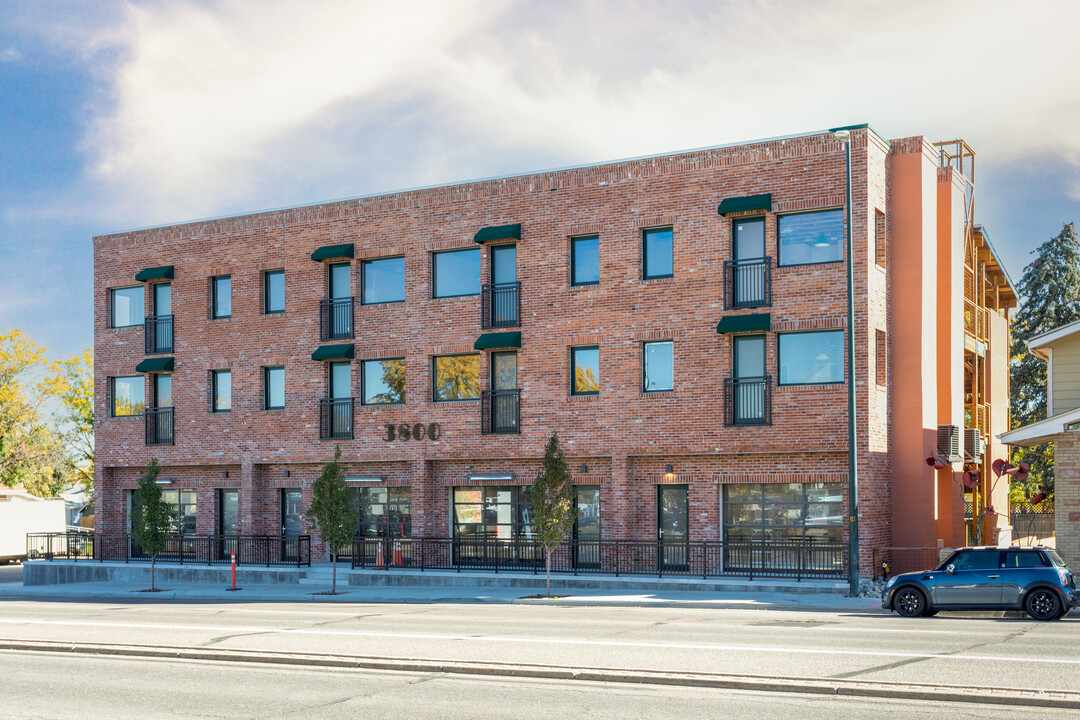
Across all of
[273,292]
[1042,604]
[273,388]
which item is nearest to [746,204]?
[1042,604]

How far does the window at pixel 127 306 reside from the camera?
1655 inches

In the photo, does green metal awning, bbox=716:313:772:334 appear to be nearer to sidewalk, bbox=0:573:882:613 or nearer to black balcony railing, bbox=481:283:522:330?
black balcony railing, bbox=481:283:522:330

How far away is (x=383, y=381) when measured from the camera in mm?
37312

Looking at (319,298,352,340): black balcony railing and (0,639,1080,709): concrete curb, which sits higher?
(319,298,352,340): black balcony railing

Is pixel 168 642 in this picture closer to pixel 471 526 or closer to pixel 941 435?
pixel 471 526

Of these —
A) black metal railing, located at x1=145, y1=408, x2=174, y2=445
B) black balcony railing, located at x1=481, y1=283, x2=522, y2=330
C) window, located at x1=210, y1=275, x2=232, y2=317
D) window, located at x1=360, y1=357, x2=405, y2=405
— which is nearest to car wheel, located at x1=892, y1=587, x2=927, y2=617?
black balcony railing, located at x1=481, y1=283, x2=522, y2=330

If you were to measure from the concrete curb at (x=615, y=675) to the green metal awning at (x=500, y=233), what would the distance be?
19.3m

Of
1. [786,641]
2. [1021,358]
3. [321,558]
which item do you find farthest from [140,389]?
[1021,358]

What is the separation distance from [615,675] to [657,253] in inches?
811

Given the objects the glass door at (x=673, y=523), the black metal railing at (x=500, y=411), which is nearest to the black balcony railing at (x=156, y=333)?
the black metal railing at (x=500, y=411)

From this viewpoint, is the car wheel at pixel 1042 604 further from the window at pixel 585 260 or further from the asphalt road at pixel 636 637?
the window at pixel 585 260

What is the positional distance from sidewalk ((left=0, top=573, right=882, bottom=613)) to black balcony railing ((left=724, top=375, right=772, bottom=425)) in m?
5.20

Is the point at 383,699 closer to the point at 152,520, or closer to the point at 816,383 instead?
the point at 816,383

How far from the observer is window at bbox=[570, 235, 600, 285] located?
33.9 metres
